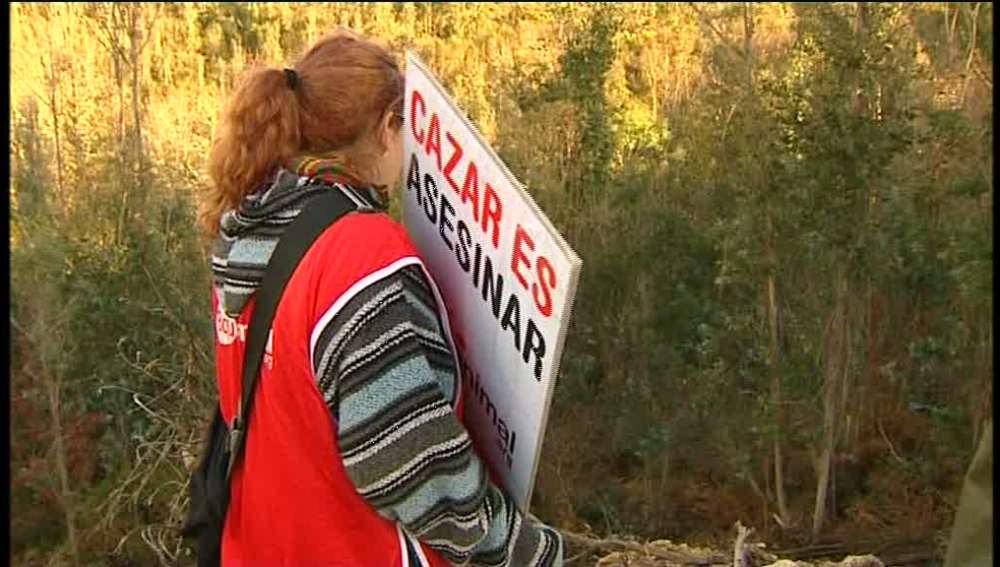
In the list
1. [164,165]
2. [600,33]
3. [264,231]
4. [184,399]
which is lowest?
[184,399]

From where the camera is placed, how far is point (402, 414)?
1.36 metres

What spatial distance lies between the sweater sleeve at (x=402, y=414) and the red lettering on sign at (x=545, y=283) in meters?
0.16

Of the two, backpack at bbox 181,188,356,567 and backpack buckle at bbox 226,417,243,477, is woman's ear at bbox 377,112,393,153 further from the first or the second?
backpack buckle at bbox 226,417,243,477

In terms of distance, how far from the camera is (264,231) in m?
1.50

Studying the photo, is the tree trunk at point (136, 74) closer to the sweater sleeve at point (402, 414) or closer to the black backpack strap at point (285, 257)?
the black backpack strap at point (285, 257)

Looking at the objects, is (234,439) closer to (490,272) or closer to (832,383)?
(490,272)

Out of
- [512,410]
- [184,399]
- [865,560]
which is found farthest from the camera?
[184,399]

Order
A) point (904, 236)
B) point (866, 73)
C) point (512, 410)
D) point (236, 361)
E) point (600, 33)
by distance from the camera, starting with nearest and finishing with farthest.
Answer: point (512, 410), point (236, 361), point (866, 73), point (904, 236), point (600, 33)

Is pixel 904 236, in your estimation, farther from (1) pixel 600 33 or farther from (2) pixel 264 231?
(2) pixel 264 231

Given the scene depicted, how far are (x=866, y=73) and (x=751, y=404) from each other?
1527 millimetres

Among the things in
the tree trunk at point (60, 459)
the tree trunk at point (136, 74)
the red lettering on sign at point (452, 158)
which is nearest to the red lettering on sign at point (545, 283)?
the red lettering on sign at point (452, 158)

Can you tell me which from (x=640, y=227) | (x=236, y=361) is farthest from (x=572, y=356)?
(x=236, y=361)

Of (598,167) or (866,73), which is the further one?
(598,167)

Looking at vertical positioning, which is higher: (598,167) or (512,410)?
(512,410)
